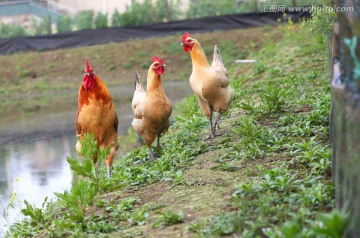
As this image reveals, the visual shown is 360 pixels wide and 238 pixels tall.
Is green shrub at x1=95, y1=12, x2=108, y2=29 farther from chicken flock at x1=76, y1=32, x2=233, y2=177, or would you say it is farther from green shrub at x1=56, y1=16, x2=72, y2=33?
chicken flock at x1=76, y1=32, x2=233, y2=177

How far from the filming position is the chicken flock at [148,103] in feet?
26.8

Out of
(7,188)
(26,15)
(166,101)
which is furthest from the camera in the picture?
(26,15)

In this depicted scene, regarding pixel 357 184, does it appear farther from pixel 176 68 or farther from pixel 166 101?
pixel 176 68

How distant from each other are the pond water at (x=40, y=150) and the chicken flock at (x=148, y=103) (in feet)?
3.86

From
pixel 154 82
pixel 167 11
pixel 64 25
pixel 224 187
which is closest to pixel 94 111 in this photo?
pixel 154 82

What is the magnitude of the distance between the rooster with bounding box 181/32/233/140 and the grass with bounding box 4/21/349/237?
413mm

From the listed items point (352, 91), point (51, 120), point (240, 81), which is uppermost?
point (352, 91)

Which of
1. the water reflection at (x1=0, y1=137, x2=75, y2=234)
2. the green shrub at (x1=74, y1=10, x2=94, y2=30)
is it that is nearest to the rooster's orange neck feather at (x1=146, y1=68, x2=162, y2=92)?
the water reflection at (x1=0, y1=137, x2=75, y2=234)

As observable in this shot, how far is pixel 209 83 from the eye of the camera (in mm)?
8492

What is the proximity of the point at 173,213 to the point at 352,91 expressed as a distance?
1.77 m

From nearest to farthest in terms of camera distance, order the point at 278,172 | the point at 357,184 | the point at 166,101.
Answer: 1. the point at 357,184
2. the point at 278,172
3. the point at 166,101

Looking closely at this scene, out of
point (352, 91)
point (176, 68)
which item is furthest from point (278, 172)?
point (176, 68)

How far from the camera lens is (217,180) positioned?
20.8 feet

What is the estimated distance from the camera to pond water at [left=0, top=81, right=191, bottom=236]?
10.2 metres
